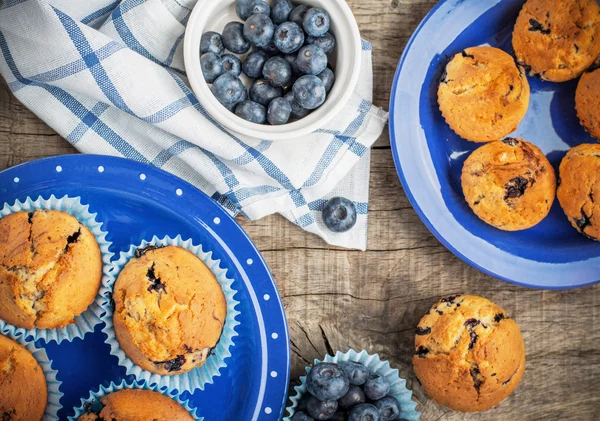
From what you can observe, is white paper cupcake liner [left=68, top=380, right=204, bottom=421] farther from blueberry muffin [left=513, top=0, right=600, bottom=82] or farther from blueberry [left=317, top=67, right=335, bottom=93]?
blueberry muffin [left=513, top=0, right=600, bottom=82]

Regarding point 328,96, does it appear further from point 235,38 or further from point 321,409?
point 321,409

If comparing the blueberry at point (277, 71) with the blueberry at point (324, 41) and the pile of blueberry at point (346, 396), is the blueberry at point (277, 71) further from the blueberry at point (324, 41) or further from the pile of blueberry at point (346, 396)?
the pile of blueberry at point (346, 396)

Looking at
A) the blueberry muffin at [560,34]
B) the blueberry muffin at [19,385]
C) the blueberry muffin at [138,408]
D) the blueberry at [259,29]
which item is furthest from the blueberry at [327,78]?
the blueberry muffin at [19,385]

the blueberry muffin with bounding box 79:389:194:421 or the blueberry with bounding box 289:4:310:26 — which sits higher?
the blueberry with bounding box 289:4:310:26

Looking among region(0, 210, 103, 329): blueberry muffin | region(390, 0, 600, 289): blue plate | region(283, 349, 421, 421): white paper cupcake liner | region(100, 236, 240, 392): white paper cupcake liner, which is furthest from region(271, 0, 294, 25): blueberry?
region(283, 349, 421, 421): white paper cupcake liner

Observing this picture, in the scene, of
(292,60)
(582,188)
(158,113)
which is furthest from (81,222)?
(582,188)

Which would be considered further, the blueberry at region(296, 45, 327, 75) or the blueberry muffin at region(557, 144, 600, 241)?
the blueberry muffin at region(557, 144, 600, 241)

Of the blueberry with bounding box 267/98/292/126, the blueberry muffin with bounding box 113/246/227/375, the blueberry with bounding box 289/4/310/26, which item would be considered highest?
the blueberry with bounding box 289/4/310/26
